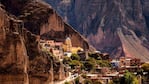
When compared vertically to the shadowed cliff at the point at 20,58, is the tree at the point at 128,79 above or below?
below

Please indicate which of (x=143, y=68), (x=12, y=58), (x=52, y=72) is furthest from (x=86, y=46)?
(x=12, y=58)

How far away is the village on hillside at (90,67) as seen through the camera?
80.3m

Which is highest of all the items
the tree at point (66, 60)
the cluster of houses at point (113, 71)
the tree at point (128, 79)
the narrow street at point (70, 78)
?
the tree at point (66, 60)

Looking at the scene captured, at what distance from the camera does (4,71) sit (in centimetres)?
5878

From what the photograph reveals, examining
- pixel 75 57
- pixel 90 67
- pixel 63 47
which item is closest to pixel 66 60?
pixel 90 67

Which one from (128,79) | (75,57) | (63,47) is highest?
(63,47)

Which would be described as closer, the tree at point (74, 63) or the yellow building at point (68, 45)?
the tree at point (74, 63)

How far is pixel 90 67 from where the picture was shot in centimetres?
9169

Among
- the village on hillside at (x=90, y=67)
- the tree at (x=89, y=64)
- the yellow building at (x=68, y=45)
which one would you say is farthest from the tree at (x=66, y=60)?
the yellow building at (x=68, y=45)

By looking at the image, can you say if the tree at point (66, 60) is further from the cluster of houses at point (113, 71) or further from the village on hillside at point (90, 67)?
the cluster of houses at point (113, 71)

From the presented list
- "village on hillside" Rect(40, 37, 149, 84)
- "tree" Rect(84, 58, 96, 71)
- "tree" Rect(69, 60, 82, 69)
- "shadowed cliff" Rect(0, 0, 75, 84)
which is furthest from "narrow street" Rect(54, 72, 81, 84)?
"tree" Rect(84, 58, 96, 71)

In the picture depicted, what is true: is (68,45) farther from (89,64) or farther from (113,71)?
(89,64)

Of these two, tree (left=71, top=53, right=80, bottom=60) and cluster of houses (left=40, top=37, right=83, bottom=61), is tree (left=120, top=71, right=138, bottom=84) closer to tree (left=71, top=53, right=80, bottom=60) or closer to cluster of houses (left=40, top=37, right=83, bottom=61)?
cluster of houses (left=40, top=37, right=83, bottom=61)

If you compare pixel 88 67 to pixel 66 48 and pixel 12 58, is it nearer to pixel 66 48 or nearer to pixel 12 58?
pixel 66 48
